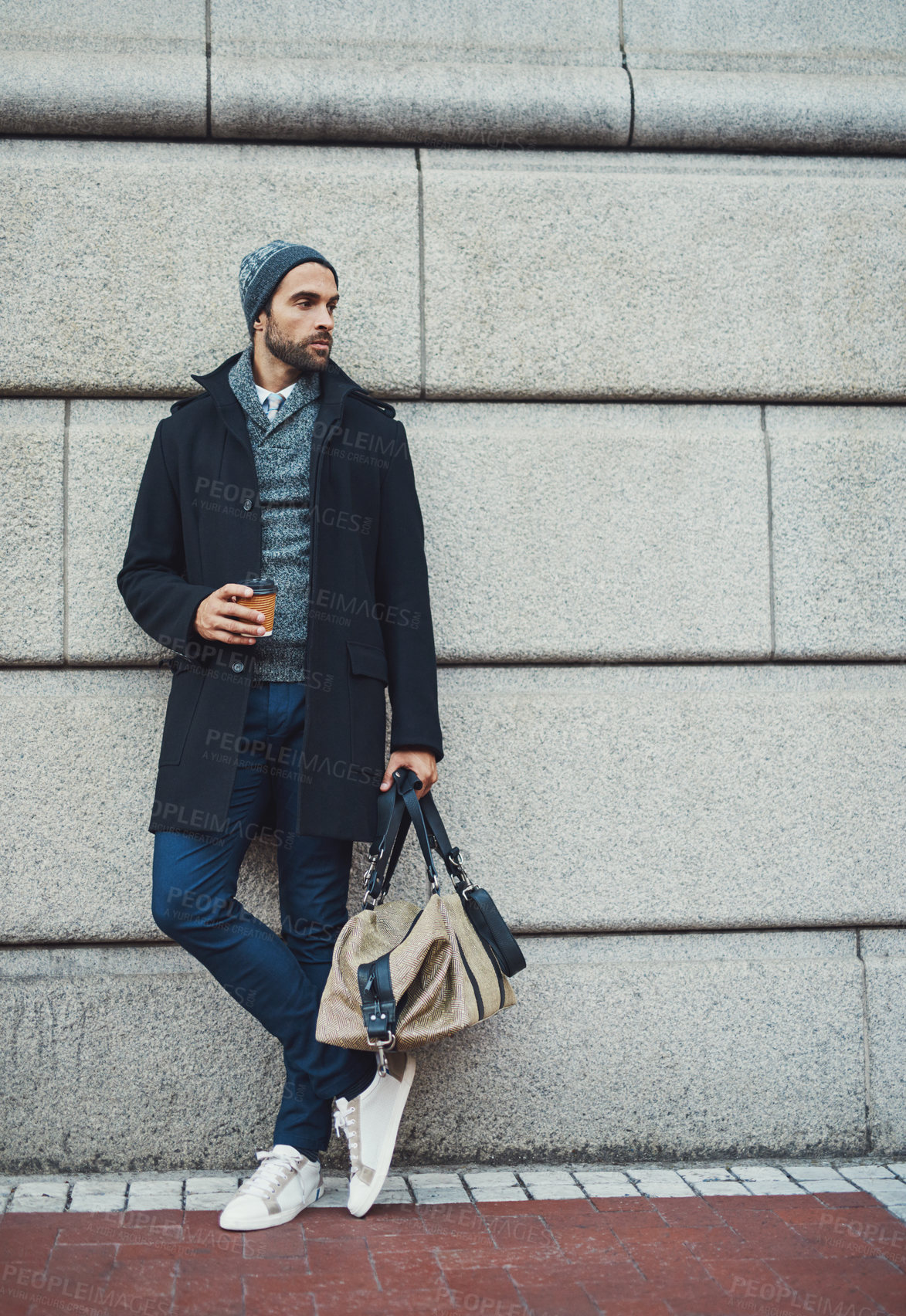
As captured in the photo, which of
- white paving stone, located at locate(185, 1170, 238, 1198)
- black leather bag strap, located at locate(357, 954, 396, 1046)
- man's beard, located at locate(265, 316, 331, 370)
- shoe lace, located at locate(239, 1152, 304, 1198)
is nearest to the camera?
black leather bag strap, located at locate(357, 954, 396, 1046)

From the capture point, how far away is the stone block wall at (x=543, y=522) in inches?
142

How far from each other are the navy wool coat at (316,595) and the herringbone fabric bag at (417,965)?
0.22 meters

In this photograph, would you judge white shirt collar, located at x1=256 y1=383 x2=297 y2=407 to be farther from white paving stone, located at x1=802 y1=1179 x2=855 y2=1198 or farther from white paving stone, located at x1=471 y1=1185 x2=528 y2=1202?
white paving stone, located at x1=802 y1=1179 x2=855 y2=1198

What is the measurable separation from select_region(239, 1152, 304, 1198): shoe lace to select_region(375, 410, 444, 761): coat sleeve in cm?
119

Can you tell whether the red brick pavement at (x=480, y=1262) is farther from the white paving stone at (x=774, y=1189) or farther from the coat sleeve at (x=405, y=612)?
the coat sleeve at (x=405, y=612)

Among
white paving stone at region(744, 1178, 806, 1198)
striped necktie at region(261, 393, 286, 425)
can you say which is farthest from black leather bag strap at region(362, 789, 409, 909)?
white paving stone at region(744, 1178, 806, 1198)

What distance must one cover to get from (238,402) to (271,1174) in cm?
219

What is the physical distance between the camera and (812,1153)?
12.2 feet

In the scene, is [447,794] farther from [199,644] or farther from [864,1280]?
[864,1280]

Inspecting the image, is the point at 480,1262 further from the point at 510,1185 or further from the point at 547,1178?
the point at 547,1178

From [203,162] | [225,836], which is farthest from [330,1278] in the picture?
[203,162]

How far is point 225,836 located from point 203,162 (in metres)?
2.22

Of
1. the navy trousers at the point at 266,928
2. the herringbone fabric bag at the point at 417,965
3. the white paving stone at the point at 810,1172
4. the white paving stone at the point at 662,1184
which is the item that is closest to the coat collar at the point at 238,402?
the navy trousers at the point at 266,928

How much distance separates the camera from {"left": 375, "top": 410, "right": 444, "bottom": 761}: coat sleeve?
3.27 metres
